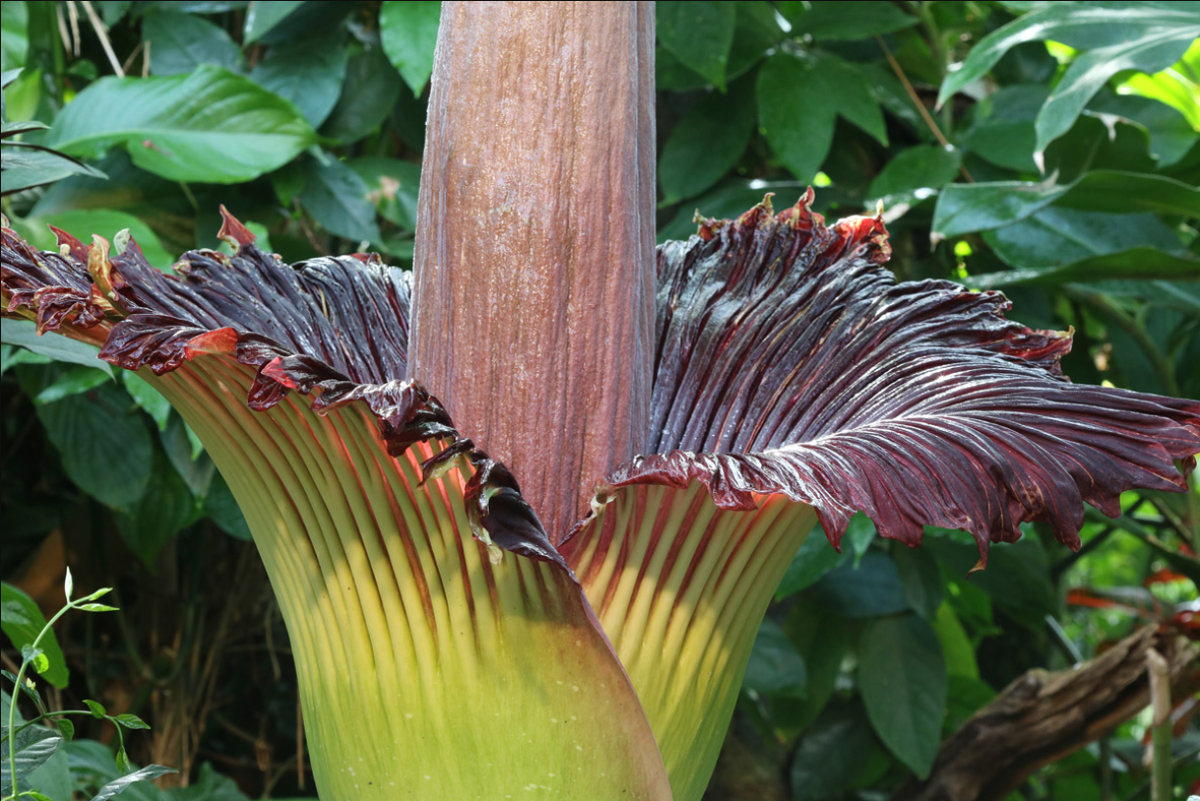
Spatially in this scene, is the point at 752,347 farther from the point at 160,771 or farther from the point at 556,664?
the point at 160,771

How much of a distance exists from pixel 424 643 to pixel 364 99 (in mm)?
1044

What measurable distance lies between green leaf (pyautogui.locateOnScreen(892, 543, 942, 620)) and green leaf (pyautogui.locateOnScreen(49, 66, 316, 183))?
0.91m

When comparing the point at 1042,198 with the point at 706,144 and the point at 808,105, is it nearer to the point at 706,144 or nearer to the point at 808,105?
the point at 808,105

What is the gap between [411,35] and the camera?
49.4 inches

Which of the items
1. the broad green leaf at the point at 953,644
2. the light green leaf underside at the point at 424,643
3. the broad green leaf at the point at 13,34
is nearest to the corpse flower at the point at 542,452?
the light green leaf underside at the point at 424,643

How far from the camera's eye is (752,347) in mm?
728

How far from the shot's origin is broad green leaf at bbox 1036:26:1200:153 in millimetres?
996

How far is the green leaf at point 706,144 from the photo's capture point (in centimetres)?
150

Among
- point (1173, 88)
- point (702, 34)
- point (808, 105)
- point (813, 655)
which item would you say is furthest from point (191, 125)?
point (1173, 88)

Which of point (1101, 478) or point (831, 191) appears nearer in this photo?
point (1101, 478)

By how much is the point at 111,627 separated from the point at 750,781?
97 cm

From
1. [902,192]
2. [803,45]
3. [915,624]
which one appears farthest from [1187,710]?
[803,45]

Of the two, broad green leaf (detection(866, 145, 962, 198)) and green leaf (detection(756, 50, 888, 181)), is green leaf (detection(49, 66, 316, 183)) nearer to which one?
green leaf (detection(756, 50, 888, 181))

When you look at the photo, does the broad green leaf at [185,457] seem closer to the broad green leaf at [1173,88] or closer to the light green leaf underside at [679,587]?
the light green leaf underside at [679,587]
